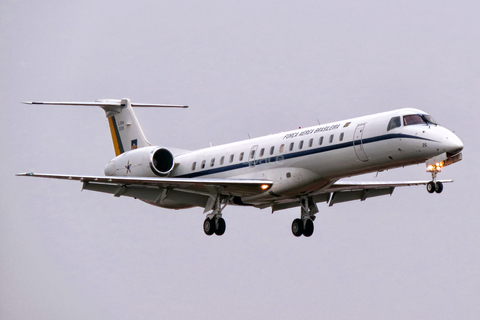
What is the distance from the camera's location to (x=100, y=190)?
110 ft

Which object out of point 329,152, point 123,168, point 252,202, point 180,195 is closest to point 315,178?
point 329,152

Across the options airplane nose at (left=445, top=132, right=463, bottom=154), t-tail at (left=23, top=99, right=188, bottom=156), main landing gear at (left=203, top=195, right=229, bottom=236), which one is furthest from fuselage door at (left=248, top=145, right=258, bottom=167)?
airplane nose at (left=445, top=132, right=463, bottom=154)

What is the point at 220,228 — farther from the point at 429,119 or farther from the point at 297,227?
the point at 429,119

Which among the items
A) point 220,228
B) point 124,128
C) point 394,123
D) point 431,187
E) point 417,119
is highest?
point 124,128

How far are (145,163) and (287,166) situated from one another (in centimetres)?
634

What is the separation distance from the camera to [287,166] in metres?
32.3

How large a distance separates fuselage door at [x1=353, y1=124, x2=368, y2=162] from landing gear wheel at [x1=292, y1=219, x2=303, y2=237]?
5608mm

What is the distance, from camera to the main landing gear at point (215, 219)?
34.6 meters

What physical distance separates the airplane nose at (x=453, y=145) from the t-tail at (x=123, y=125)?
580 inches

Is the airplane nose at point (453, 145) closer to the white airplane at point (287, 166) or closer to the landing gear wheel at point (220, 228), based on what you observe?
Answer: the white airplane at point (287, 166)

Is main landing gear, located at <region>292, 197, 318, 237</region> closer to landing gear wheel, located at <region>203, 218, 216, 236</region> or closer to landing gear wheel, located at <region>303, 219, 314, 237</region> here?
landing gear wheel, located at <region>303, 219, 314, 237</region>

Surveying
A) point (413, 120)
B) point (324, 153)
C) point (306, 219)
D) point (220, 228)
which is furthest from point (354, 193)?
point (413, 120)

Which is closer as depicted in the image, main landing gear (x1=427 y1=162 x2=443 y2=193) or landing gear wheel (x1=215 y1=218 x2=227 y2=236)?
main landing gear (x1=427 y1=162 x2=443 y2=193)

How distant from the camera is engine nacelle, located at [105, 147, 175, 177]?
3581 centimetres
